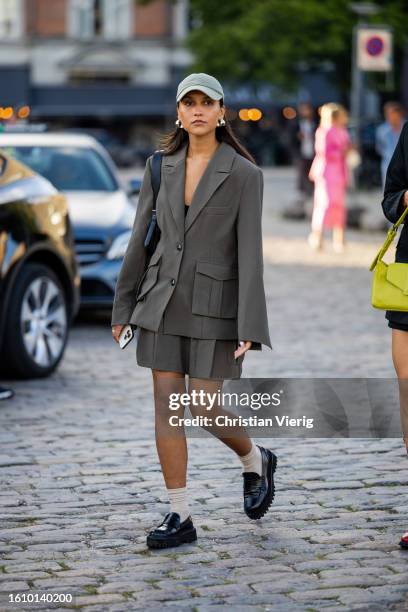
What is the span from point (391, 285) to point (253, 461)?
94 cm

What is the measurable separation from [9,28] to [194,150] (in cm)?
5838

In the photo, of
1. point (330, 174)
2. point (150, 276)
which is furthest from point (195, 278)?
point (330, 174)

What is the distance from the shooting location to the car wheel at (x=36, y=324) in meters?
9.68

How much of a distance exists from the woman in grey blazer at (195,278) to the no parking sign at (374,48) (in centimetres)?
1770

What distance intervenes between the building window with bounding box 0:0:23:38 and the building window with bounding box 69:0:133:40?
2128 mm

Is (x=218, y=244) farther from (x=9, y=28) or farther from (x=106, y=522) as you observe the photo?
(x=9, y=28)

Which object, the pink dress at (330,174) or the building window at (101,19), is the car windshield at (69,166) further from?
the building window at (101,19)

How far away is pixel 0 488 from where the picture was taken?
6.71m

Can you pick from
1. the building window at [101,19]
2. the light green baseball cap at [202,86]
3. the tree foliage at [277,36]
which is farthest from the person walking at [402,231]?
the building window at [101,19]

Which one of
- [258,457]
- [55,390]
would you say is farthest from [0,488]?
[55,390]

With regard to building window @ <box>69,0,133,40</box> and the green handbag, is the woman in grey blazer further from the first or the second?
building window @ <box>69,0,133,40</box>

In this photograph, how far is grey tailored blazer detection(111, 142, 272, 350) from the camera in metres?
5.63

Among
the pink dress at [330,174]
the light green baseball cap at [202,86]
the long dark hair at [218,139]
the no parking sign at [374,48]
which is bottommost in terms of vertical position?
the pink dress at [330,174]

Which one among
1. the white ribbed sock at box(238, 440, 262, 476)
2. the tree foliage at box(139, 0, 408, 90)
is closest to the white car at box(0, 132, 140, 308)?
the white ribbed sock at box(238, 440, 262, 476)
